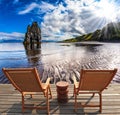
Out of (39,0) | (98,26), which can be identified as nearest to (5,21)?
(39,0)

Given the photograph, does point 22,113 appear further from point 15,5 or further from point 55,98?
point 15,5

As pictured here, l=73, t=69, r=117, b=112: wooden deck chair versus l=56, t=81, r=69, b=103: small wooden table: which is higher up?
l=73, t=69, r=117, b=112: wooden deck chair

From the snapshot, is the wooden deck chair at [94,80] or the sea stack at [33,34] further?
the sea stack at [33,34]

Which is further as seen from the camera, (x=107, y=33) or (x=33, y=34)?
(x=107, y=33)

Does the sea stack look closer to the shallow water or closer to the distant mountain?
the distant mountain

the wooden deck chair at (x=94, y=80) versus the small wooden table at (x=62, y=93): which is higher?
the wooden deck chair at (x=94, y=80)

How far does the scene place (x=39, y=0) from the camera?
112 metres

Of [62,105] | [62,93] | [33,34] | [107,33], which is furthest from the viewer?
[107,33]

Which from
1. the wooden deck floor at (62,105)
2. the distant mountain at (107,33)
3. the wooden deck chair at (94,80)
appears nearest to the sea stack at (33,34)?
the distant mountain at (107,33)

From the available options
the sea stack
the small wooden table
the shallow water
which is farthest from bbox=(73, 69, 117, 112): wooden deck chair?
the sea stack

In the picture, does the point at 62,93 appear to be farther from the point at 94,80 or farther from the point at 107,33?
the point at 107,33

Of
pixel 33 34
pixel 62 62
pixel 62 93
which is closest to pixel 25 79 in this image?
pixel 62 93

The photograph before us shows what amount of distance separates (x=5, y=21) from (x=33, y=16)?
17.3m

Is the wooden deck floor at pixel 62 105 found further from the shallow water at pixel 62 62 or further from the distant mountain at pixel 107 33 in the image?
the distant mountain at pixel 107 33
